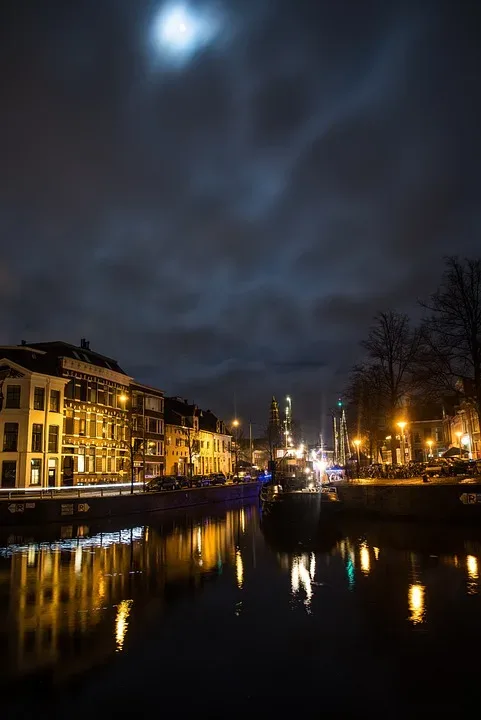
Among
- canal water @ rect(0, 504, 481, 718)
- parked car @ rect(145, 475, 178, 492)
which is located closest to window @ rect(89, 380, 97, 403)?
parked car @ rect(145, 475, 178, 492)

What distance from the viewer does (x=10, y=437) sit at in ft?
181

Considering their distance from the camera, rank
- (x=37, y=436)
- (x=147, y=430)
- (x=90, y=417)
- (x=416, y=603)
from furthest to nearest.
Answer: (x=147, y=430) → (x=90, y=417) → (x=37, y=436) → (x=416, y=603)

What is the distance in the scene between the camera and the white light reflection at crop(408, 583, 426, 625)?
1483cm

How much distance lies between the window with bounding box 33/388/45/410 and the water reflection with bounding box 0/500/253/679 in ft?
73.5

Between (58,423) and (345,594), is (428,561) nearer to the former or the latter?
(345,594)

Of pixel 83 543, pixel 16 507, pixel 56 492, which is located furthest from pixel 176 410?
pixel 83 543

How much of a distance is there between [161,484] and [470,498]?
38659 mm

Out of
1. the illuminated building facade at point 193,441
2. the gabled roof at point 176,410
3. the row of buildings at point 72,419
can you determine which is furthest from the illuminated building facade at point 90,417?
the gabled roof at point 176,410

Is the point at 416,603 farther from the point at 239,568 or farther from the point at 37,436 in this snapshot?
the point at 37,436

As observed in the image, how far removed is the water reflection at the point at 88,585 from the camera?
41.5 feet

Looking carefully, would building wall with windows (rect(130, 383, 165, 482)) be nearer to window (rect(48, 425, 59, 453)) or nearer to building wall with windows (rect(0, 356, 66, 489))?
window (rect(48, 425, 59, 453))

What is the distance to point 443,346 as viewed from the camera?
128 feet

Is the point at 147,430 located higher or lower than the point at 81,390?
lower

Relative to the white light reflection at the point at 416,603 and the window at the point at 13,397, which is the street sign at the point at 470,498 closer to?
the white light reflection at the point at 416,603
